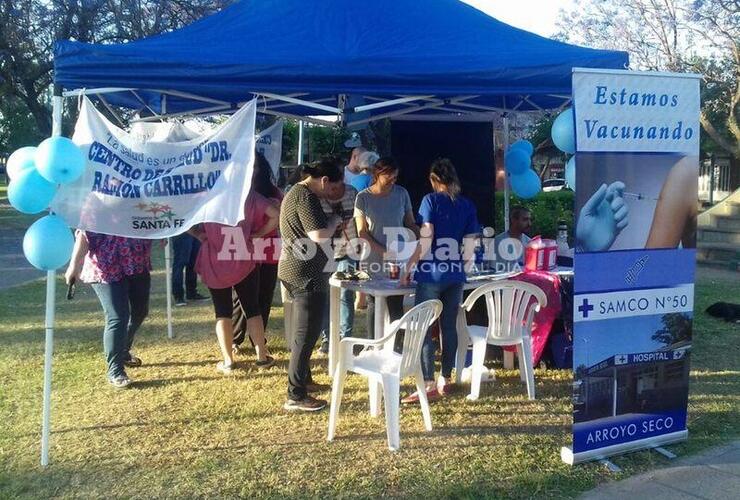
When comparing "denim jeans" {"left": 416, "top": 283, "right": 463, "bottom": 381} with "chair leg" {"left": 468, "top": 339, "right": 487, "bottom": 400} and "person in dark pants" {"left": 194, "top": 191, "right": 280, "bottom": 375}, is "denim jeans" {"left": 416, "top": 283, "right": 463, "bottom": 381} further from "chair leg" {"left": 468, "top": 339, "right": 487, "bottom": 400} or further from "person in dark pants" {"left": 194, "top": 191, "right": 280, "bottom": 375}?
"person in dark pants" {"left": 194, "top": 191, "right": 280, "bottom": 375}

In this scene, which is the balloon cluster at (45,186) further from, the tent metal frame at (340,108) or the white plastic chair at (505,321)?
the white plastic chair at (505,321)

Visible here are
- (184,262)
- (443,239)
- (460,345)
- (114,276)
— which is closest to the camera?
(443,239)

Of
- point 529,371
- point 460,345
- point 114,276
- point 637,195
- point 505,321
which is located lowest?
point 529,371

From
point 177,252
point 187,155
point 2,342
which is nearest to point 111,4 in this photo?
point 177,252

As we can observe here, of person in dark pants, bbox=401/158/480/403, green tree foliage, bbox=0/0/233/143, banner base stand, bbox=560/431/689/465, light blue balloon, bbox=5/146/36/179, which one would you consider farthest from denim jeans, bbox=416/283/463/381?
green tree foliage, bbox=0/0/233/143

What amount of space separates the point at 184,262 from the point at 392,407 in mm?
4983

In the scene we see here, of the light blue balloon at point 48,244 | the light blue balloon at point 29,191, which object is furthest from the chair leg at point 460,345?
the light blue balloon at point 29,191

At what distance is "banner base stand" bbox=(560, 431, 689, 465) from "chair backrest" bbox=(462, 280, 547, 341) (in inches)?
42.9

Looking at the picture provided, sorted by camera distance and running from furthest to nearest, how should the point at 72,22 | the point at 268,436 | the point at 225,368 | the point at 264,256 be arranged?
the point at 72,22 → the point at 264,256 → the point at 225,368 → the point at 268,436

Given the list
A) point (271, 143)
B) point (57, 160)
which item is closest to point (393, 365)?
point (57, 160)

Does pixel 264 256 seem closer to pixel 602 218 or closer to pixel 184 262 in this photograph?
pixel 602 218

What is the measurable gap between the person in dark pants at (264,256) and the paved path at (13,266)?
5.37 meters

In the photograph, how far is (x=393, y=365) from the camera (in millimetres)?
3955

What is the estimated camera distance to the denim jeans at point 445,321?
14.5 feet
